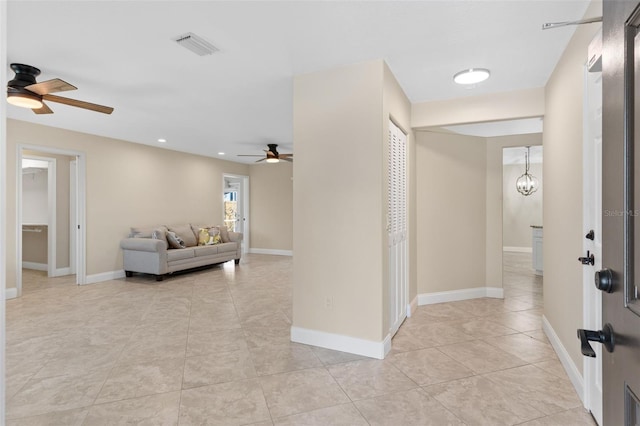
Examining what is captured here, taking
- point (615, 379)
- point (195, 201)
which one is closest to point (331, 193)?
point (615, 379)

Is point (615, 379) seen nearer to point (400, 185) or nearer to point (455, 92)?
point (400, 185)

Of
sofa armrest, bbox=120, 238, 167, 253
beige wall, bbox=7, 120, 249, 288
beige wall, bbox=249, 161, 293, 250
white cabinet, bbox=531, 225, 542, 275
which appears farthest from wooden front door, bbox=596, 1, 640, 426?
beige wall, bbox=249, 161, 293, 250

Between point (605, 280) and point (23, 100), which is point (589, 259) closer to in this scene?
point (605, 280)

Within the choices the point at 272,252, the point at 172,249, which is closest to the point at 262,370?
the point at 172,249

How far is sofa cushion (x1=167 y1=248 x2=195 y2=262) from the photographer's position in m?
5.66

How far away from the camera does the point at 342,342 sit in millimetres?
2816

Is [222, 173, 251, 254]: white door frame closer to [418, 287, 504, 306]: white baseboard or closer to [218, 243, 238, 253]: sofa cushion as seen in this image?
[218, 243, 238, 253]: sofa cushion

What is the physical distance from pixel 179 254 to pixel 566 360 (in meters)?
5.47

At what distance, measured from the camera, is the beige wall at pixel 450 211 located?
4.18 meters

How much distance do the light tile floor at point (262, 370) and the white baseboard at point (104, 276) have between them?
4.39 ft

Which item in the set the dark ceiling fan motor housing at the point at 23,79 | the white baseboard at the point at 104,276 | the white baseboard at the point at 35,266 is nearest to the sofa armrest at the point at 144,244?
the white baseboard at the point at 104,276

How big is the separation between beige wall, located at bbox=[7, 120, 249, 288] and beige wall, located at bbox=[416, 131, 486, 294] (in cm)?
516

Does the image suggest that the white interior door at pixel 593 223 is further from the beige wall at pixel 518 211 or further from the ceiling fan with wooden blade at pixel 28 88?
the beige wall at pixel 518 211

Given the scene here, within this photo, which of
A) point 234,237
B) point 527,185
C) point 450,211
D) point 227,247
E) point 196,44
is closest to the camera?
point 196,44
